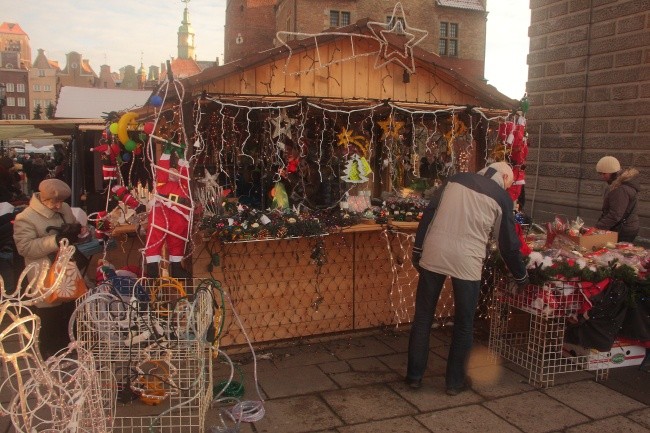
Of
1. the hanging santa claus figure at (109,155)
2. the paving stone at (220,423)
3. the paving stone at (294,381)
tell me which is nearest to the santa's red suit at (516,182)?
the paving stone at (294,381)

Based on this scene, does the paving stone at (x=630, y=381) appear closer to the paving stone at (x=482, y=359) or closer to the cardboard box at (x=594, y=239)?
the paving stone at (x=482, y=359)

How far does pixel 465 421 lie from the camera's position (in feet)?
12.8

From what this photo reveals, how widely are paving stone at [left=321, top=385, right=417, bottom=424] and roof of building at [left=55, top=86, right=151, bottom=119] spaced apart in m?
11.7

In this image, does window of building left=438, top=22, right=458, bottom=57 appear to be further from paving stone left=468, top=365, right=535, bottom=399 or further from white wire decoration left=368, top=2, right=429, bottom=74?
paving stone left=468, top=365, right=535, bottom=399

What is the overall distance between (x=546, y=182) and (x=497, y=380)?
3.57 metres

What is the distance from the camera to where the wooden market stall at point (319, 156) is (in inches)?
197

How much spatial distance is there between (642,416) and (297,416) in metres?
2.63

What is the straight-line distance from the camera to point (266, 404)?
4.14 meters

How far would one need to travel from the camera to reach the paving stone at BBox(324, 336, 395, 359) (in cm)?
523

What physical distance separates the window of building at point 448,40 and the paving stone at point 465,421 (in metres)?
29.2

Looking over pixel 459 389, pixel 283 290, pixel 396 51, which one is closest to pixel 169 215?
pixel 283 290

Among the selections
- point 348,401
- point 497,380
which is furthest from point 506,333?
point 348,401

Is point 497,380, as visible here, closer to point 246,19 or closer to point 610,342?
point 610,342

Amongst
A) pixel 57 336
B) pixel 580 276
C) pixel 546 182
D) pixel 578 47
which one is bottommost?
pixel 57 336
